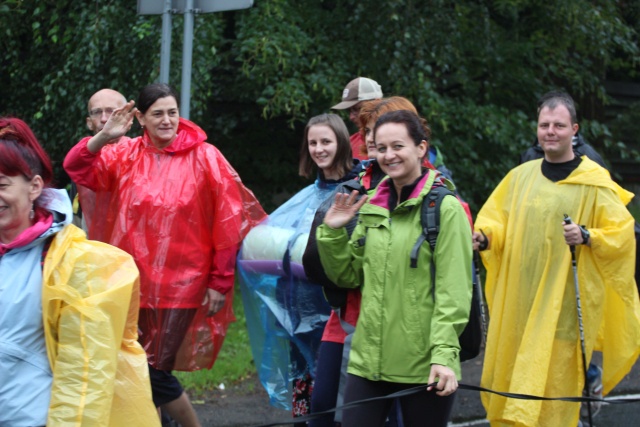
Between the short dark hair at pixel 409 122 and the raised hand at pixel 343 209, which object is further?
the short dark hair at pixel 409 122

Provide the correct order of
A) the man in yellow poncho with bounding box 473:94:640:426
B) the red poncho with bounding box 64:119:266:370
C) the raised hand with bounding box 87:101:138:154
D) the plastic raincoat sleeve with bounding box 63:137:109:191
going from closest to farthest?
the raised hand with bounding box 87:101:138:154 < the plastic raincoat sleeve with bounding box 63:137:109:191 < the red poncho with bounding box 64:119:266:370 < the man in yellow poncho with bounding box 473:94:640:426

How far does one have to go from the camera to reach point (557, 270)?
5.63 m

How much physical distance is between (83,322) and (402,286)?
4.45 feet

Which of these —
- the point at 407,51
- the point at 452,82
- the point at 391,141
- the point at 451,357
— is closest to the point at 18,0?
the point at 407,51

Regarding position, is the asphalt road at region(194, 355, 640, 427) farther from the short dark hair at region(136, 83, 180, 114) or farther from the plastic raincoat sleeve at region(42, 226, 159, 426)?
the plastic raincoat sleeve at region(42, 226, 159, 426)

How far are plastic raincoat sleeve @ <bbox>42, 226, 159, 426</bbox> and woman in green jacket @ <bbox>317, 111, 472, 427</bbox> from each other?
112cm

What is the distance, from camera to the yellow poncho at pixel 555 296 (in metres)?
5.52

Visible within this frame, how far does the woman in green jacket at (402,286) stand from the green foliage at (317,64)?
12.8ft

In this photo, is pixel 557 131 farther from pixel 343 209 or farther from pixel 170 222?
pixel 170 222

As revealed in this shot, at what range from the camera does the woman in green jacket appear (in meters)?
3.85

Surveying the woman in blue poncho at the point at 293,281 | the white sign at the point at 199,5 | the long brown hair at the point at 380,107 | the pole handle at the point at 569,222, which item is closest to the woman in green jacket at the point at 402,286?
the long brown hair at the point at 380,107

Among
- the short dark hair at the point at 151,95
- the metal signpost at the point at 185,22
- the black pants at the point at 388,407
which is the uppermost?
the metal signpost at the point at 185,22

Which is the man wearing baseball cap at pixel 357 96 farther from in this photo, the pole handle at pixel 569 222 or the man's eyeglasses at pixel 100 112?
the man's eyeglasses at pixel 100 112

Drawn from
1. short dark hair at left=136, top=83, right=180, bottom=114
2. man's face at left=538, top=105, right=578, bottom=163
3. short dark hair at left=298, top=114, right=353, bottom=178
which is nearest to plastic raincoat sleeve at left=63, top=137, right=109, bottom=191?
short dark hair at left=136, top=83, right=180, bottom=114
